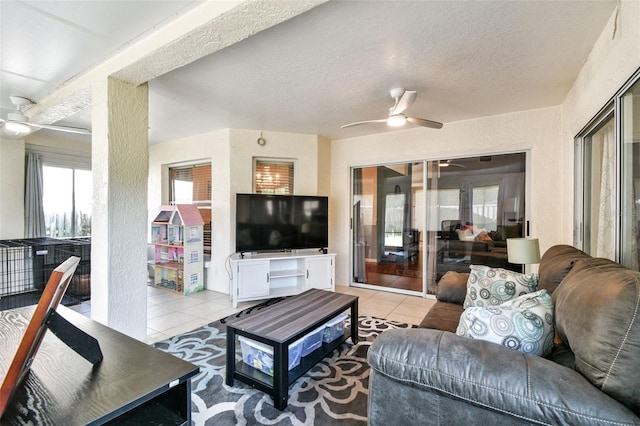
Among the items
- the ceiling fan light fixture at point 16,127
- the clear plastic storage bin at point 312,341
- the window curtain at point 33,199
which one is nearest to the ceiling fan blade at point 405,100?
the clear plastic storage bin at point 312,341

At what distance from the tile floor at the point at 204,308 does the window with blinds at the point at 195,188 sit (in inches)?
38.0

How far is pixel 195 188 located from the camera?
4.85 metres

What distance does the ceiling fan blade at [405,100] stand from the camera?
8.24 feet

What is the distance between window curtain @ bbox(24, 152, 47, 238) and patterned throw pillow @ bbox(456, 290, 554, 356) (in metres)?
5.82

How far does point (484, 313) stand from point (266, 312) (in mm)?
1468

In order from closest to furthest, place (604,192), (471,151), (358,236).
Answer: (604,192)
(471,151)
(358,236)

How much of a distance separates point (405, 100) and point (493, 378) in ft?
7.45

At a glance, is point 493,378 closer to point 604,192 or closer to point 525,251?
point 525,251

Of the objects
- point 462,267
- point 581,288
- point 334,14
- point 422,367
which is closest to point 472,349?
point 422,367

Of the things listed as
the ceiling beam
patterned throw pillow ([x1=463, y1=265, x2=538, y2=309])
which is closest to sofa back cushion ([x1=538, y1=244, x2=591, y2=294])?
patterned throw pillow ([x1=463, y1=265, x2=538, y2=309])

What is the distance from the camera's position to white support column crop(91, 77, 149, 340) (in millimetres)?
2303

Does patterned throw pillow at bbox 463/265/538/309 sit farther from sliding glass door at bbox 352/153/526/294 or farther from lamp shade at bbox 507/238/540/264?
sliding glass door at bbox 352/153/526/294

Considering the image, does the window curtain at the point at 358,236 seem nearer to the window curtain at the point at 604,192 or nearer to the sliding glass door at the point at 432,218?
the sliding glass door at the point at 432,218

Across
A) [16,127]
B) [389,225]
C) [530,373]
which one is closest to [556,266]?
[530,373]
